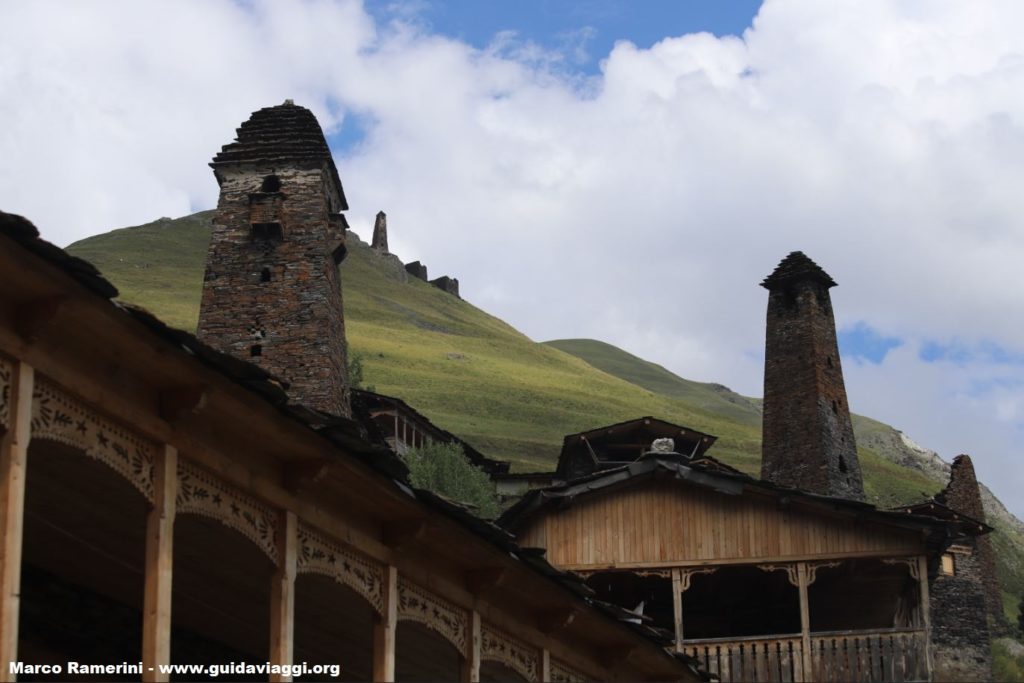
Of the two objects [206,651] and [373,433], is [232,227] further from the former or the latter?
[206,651]

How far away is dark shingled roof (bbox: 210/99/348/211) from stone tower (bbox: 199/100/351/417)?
2 cm

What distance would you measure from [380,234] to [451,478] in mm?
111322

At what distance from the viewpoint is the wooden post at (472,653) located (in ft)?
47.4

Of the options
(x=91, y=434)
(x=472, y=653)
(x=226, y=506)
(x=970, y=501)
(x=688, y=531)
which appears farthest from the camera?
(x=970, y=501)

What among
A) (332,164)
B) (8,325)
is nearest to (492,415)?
(332,164)

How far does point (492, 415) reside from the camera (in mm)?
91625

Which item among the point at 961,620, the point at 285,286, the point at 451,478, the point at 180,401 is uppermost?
the point at 285,286

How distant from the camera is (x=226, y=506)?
1101cm

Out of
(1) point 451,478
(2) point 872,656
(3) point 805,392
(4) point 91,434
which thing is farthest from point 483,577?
(3) point 805,392

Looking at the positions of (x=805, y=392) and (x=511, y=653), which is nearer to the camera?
(x=511, y=653)

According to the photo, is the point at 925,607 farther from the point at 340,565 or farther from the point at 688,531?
the point at 340,565

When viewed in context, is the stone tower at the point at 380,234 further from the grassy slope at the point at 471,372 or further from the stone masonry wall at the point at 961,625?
the stone masonry wall at the point at 961,625

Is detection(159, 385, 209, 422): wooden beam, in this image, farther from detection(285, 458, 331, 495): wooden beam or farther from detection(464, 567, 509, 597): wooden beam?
detection(464, 567, 509, 597): wooden beam

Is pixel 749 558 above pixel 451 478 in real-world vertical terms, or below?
below
